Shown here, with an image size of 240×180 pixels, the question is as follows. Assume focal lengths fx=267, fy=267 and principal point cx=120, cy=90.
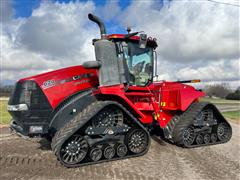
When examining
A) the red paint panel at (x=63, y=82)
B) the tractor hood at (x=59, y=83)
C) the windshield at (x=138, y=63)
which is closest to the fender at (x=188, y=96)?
the windshield at (x=138, y=63)

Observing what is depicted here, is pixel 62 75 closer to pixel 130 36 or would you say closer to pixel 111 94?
pixel 111 94

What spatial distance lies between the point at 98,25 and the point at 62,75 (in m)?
1.58

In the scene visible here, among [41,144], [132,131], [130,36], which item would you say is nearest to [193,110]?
[132,131]

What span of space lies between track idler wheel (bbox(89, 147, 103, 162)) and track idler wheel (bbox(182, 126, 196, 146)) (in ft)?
8.29

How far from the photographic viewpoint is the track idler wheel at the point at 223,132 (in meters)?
8.15

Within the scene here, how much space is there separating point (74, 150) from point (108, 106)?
1210 mm

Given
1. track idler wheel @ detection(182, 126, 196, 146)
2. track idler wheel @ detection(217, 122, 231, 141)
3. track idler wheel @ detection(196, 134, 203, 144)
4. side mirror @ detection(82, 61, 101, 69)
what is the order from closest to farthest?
side mirror @ detection(82, 61, 101, 69) → track idler wheel @ detection(182, 126, 196, 146) → track idler wheel @ detection(196, 134, 203, 144) → track idler wheel @ detection(217, 122, 231, 141)

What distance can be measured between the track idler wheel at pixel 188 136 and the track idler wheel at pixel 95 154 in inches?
99.5

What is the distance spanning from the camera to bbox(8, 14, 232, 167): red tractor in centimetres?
577

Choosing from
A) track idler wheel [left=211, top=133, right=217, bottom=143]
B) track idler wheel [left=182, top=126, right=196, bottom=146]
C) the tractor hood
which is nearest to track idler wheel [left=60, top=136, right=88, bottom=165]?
the tractor hood

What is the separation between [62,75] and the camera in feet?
20.6

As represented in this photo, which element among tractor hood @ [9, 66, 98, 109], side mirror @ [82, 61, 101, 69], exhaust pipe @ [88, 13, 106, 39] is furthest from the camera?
exhaust pipe @ [88, 13, 106, 39]

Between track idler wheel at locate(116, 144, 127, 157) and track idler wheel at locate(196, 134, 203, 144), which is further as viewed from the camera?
track idler wheel at locate(196, 134, 203, 144)

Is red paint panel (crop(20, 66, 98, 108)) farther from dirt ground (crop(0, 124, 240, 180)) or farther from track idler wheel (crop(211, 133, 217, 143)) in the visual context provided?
track idler wheel (crop(211, 133, 217, 143))
